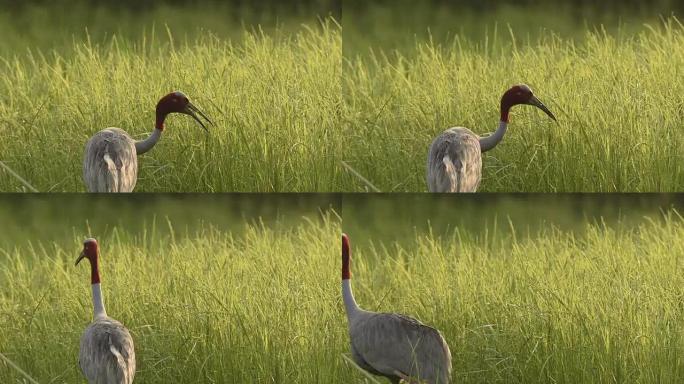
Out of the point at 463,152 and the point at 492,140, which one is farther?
the point at 492,140

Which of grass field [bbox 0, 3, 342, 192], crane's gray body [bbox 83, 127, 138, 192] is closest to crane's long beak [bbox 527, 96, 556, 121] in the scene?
grass field [bbox 0, 3, 342, 192]

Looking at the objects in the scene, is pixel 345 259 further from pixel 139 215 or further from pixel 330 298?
pixel 139 215

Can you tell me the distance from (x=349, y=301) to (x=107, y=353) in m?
1.07

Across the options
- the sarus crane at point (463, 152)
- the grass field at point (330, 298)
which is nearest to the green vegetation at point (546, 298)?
the grass field at point (330, 298)

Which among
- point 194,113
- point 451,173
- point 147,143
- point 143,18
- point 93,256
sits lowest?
point 93,256

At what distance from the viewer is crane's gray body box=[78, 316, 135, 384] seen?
8.05 m

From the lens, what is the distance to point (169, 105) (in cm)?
828

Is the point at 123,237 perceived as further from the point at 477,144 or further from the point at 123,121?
the point at 477,144

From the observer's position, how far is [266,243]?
8383 mm

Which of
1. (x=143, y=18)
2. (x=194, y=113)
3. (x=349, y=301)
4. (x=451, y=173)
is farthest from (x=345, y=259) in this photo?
(x=143, y=18)

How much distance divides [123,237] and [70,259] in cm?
26

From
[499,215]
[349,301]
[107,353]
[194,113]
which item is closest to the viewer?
[107,353]

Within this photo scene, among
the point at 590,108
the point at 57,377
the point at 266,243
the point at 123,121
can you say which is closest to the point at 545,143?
the point at 590,108

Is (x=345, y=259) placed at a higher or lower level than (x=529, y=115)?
lower
